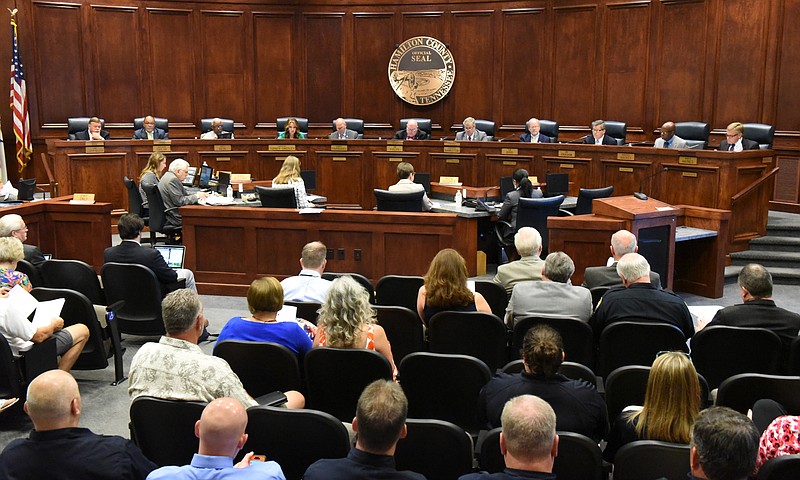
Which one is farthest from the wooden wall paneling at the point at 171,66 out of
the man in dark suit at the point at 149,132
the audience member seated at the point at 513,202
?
the audience member seated at the point at 513,202

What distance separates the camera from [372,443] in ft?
8.27

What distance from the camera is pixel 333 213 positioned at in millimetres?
7461

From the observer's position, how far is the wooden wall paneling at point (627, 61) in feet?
39.1

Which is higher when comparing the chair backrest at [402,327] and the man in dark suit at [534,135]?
the man in dark suit at [534,135]

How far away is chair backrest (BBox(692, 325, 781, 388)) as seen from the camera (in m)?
4.06

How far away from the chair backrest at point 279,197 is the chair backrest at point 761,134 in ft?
19.2

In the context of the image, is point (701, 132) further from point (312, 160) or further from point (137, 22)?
point (137, 22)

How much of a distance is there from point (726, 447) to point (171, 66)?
12.6 meters

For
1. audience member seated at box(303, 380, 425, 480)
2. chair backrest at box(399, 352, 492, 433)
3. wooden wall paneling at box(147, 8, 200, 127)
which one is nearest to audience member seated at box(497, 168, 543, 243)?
chair backrest at box(399, 352, 492, 433)

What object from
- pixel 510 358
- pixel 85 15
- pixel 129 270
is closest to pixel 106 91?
pixel 85 15

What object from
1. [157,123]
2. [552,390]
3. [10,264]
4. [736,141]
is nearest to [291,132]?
[157,123]

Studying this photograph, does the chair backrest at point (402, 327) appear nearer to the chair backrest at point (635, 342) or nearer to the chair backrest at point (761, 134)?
the chair backrest at point (635, 342)

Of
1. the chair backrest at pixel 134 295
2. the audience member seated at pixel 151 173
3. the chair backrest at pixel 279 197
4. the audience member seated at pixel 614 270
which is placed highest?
the audience member seated at pixel 151 173

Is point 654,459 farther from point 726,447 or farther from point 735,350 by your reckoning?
point 735,350
